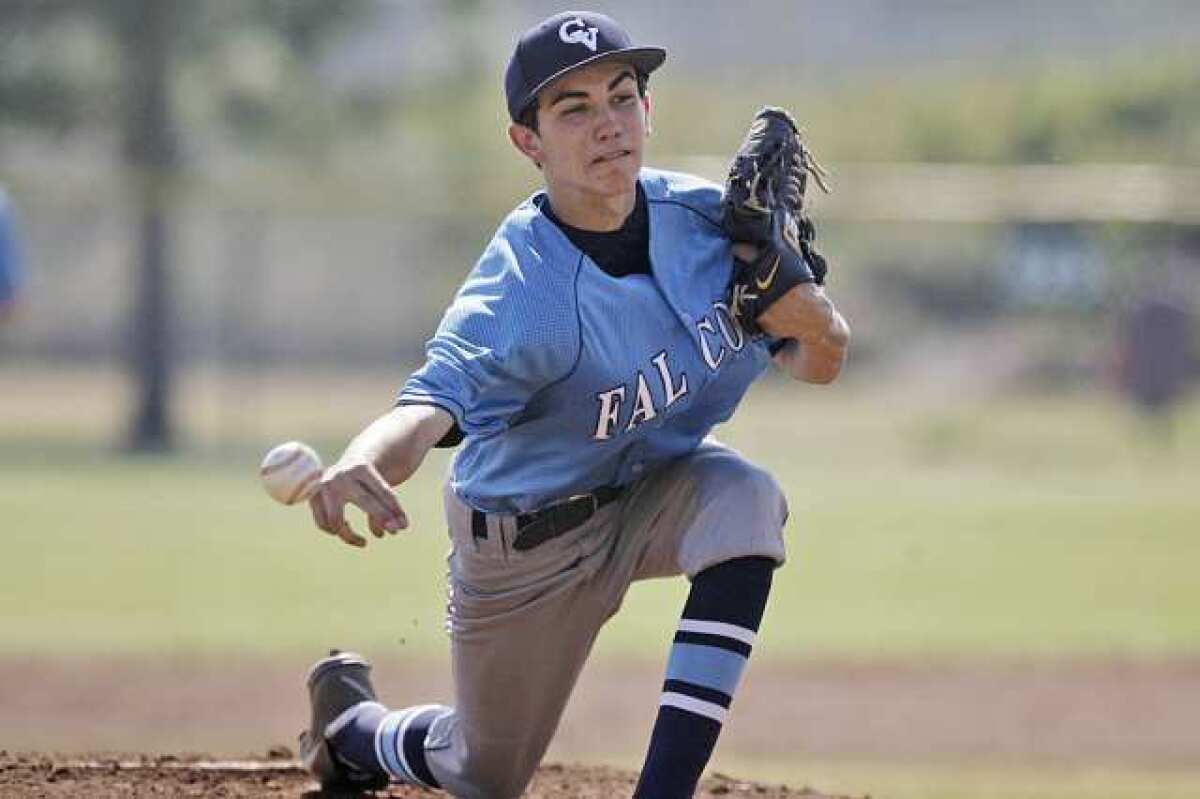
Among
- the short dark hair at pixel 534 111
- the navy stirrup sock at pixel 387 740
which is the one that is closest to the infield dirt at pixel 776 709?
the navy stirrup sock at pixel 387 740

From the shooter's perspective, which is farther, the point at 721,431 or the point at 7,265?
the point at 721,431

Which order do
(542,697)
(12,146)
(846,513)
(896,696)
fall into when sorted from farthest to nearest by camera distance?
(12,146) → (846,513) → (896,696) → (542,697)

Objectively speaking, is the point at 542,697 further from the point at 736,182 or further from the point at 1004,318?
the point at 1004,318

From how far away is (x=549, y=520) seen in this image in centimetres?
431

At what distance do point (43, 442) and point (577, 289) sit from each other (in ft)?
53.5

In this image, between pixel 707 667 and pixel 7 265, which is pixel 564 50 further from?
pixel 7 265

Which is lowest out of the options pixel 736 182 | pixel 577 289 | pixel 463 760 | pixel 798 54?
pixel 463 760

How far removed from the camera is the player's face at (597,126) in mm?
4148

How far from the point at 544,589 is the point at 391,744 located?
2.24 feet

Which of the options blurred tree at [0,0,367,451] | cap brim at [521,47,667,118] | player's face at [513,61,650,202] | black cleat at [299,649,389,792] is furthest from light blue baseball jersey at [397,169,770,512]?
blurred tree at [0,0,367,451]

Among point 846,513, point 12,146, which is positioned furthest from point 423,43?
point 846,513

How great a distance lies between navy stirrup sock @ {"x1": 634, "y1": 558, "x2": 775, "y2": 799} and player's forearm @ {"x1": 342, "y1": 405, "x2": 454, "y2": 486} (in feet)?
1.95

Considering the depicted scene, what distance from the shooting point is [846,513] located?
587 inches

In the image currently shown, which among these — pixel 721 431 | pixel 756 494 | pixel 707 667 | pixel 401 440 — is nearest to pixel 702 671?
pixel 707 667
